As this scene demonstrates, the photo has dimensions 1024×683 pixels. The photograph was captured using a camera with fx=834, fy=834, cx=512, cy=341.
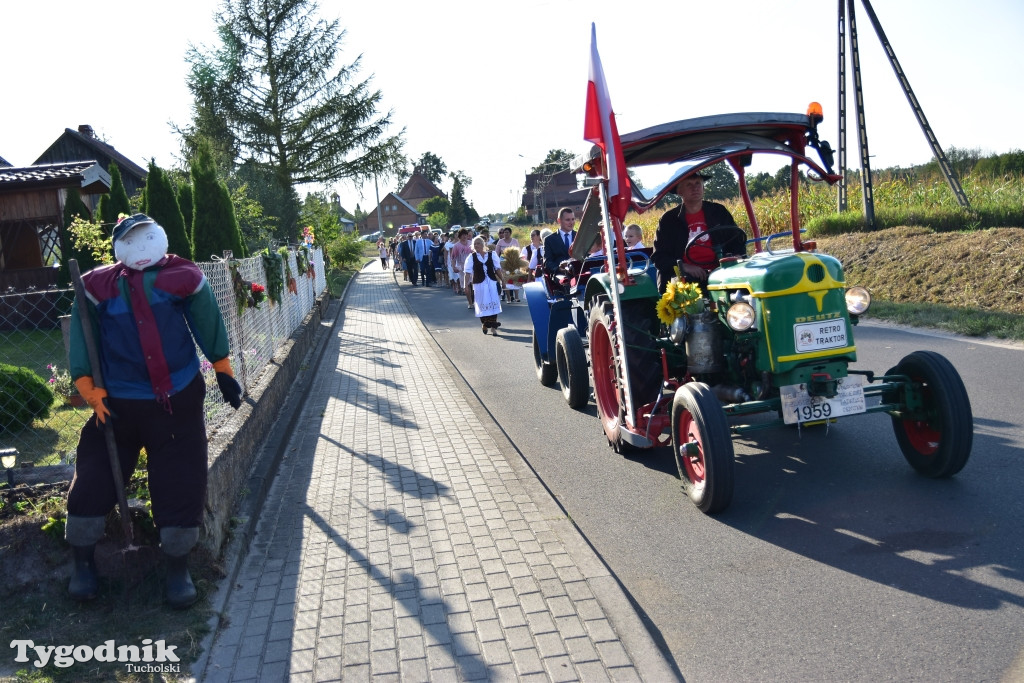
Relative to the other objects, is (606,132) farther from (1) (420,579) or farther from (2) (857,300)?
(1) (420,579)

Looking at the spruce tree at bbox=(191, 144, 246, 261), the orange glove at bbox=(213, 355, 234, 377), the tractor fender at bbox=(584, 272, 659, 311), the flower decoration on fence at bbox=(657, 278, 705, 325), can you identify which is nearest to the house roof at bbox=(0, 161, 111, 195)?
the spruce tree at bbox=(191, 144, 246, 261)

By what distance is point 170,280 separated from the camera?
167 inches

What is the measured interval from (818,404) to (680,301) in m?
1.07

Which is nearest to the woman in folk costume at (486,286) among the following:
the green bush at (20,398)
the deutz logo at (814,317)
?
the green bush at (20,398)

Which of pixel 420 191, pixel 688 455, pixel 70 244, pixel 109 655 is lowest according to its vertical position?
pixel 109 655

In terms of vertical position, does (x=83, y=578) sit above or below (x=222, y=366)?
below

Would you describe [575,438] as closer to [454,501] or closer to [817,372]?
[454,501]

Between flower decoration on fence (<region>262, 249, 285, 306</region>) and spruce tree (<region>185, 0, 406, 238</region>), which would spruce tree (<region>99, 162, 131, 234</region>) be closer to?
flower decoration on fence (<region>262, 249, 285, 306</region>)

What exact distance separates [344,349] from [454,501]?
29.4 feet

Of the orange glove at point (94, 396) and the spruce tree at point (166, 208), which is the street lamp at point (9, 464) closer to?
the orange glove at point (94, 396)

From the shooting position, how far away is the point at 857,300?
5129 millimetres

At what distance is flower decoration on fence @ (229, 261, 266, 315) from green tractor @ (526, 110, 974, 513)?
11.5 ft

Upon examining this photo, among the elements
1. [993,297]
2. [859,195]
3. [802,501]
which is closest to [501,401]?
[802,501]

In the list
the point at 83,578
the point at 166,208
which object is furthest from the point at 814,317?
the point at 166,208
